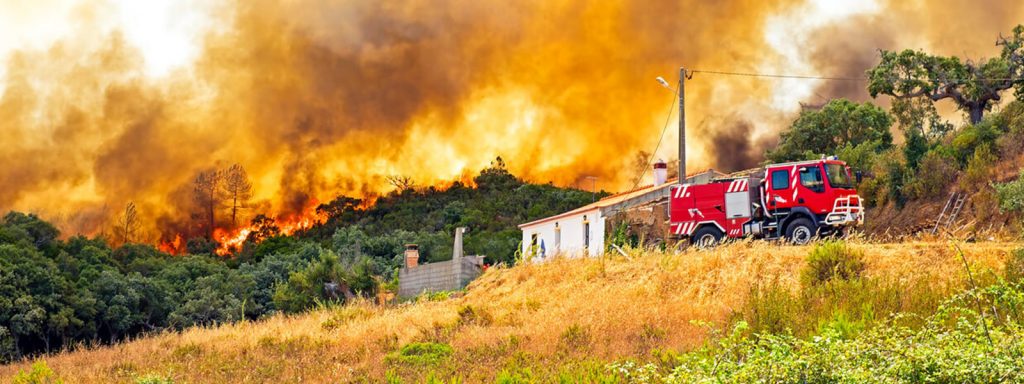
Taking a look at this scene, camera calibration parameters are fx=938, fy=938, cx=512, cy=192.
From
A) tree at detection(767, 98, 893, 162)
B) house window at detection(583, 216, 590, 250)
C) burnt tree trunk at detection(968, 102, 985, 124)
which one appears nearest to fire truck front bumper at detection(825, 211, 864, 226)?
house window at detection(583, 216, 590, 250)

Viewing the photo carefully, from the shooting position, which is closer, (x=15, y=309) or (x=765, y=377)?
(x=765, y=377)

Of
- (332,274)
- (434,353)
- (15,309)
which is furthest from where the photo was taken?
(15,309)

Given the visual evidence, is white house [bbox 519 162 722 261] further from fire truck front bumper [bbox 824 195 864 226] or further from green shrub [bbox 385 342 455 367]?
green shrub [bbox 385 342 455 367]

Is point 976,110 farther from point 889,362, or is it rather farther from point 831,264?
point 889,362

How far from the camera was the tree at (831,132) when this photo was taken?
185 feet

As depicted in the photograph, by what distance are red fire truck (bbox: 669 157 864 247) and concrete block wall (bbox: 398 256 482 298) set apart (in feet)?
31.5

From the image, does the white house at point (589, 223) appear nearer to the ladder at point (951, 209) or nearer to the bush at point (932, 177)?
the bush at point (932, 177)

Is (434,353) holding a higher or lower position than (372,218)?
lower

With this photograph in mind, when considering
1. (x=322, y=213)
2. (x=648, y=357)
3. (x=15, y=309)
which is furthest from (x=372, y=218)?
(x=648, y=357)

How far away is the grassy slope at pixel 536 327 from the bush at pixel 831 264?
0.33 meters

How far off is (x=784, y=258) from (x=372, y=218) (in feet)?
226

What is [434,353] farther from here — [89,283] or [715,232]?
[89,283]

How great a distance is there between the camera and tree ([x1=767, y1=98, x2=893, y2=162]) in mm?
56250

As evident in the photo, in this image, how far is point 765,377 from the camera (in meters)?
9.72
